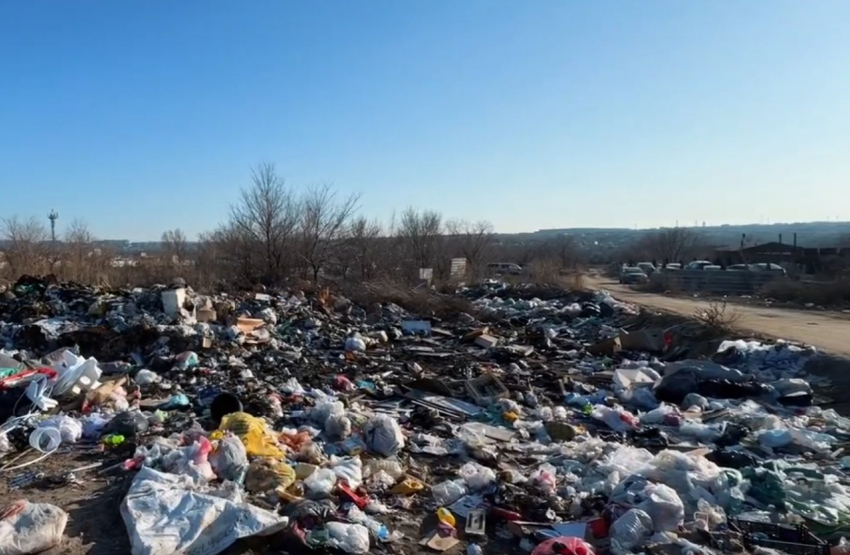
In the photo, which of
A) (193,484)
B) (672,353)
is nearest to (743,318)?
(672,353)

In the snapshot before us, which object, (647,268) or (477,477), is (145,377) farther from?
(647,268)

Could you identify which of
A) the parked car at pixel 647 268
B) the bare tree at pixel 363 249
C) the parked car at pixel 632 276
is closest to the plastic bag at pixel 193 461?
the bare tree at pixel 363 249

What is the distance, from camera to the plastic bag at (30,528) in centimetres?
353

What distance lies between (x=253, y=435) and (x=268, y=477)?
2.48ft

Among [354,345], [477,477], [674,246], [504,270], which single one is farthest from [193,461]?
[674,246]

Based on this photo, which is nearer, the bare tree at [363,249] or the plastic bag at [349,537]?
the plastic bag at [349,537]

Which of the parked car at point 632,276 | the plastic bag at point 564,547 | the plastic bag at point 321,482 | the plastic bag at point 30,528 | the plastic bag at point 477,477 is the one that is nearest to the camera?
the plastic bag at point 30,528

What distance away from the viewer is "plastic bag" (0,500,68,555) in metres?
3.53

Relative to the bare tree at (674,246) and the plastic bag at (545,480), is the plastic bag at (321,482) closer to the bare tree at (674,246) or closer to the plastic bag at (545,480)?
the plastic bag at (545,480)

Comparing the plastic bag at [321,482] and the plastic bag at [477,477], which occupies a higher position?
the plastic bag at [321,482]

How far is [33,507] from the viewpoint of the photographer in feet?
12.6

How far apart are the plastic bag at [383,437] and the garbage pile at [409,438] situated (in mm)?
21

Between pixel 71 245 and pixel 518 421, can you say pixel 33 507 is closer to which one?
pixel 518 421

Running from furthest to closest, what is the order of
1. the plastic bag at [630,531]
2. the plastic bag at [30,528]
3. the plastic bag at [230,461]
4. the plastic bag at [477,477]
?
the plastic bag at [477,477]
the plastic bag at [230,461]
the plastic bag at [630,531]
the plastic bag at [30,528]
